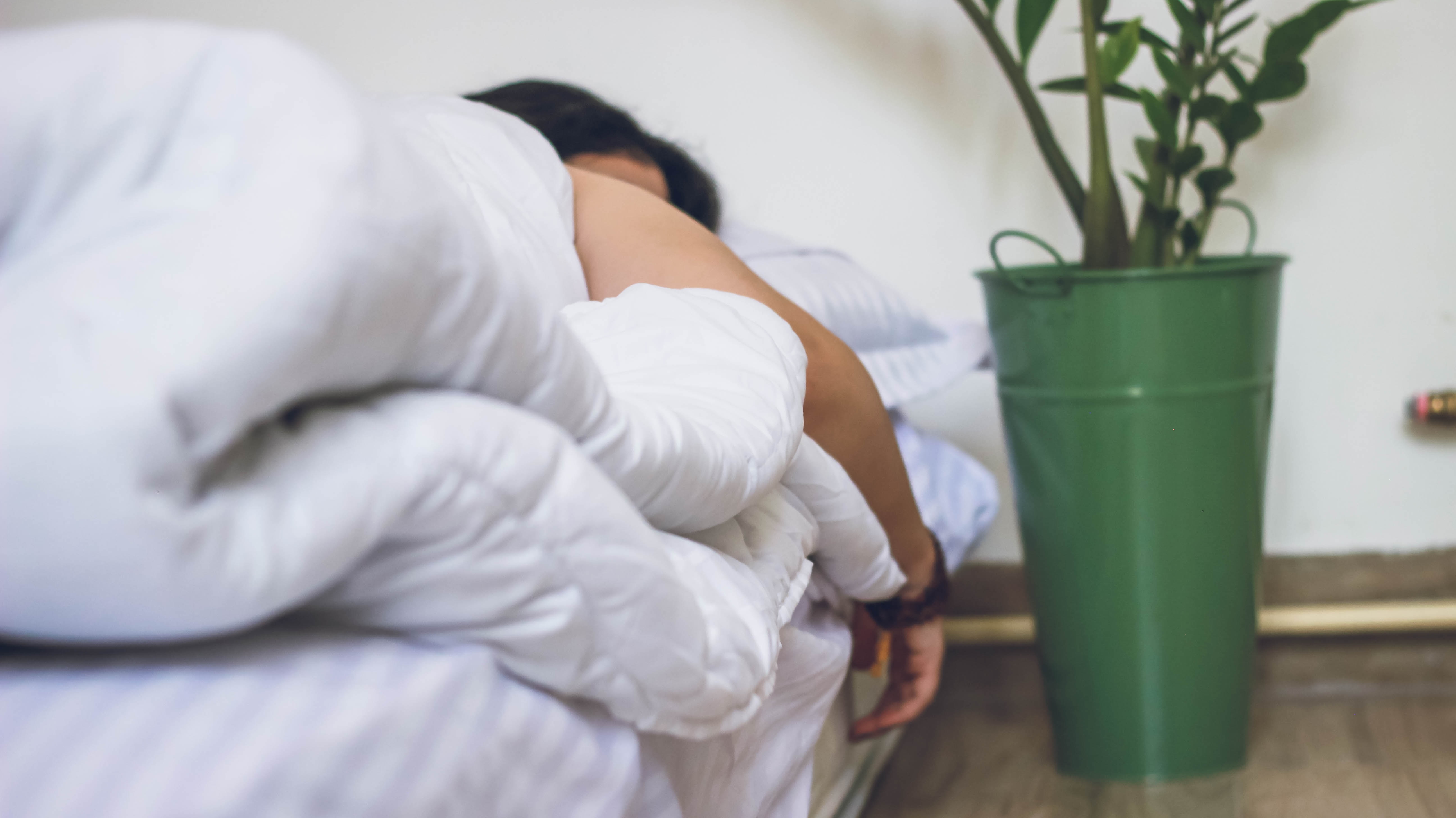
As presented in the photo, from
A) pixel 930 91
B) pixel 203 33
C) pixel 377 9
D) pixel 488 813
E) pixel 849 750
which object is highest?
pixel 203 33

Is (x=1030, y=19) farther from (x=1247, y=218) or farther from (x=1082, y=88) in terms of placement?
(x=1247, y=218)

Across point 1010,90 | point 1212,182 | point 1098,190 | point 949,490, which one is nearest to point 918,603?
point 949,490

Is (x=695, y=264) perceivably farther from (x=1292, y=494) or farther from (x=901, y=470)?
(x=1292, y=494)

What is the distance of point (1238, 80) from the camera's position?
1.15 meters

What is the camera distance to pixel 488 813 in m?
0.32

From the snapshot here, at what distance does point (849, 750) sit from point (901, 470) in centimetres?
33

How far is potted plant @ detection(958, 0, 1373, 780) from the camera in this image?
1107mm

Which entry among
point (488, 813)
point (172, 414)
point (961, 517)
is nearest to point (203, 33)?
point (172, 414)

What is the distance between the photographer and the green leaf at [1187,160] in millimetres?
1123

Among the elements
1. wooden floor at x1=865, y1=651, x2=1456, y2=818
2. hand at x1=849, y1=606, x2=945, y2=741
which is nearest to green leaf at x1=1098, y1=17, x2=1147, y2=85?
hand at x1=849, y1=606, x2=945, y2=741

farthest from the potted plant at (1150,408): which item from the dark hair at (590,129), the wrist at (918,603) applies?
the dark hair at (590,129)

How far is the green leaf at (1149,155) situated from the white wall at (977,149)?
0.25 meters

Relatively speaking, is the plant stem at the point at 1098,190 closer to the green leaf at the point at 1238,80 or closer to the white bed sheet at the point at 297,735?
the green leaf at the point at 1238,80

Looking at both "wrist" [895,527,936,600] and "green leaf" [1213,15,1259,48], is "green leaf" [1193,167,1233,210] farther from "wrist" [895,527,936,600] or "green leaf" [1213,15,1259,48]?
"wrist" [895,527,936,600]
